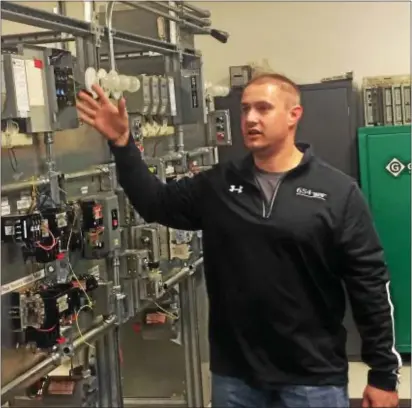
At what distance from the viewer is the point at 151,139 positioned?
11.6ft

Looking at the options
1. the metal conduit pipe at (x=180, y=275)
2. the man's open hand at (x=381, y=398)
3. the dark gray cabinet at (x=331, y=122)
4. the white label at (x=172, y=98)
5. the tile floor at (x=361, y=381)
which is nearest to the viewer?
the man's open hand at (x=381, y=398)

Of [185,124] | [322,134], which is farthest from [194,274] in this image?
[322,134]

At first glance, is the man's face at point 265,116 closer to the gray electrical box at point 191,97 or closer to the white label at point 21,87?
the white label at point 21,87

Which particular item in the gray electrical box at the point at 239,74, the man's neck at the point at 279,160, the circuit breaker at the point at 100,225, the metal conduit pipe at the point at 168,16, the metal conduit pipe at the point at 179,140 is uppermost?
the metal conduit pipe at the point at 168,16

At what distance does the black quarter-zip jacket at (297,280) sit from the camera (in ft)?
6.59

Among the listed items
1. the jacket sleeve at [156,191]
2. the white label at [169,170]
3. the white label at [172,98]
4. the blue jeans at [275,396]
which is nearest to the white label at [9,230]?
the jacket sleeve at [156,191]

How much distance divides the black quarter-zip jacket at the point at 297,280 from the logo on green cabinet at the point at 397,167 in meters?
2.55

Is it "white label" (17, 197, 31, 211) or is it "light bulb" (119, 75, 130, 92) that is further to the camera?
"light bulb" (119, 75, 130, 92)

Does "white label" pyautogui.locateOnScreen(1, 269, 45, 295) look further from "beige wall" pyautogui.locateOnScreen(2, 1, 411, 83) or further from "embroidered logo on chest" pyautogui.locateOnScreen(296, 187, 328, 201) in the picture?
"beige wall" pyautogui.locateOnScreen(2, 1, 411, 83)

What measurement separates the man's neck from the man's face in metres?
0.03

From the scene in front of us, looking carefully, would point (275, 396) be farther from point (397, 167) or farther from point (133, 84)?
point (397, 167)

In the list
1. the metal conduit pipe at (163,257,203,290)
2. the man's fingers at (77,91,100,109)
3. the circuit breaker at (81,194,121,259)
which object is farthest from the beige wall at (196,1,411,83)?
the man's fingers at (77,91,100,109)

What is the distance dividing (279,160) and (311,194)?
0.16 m

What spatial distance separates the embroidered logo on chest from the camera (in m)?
2.04
